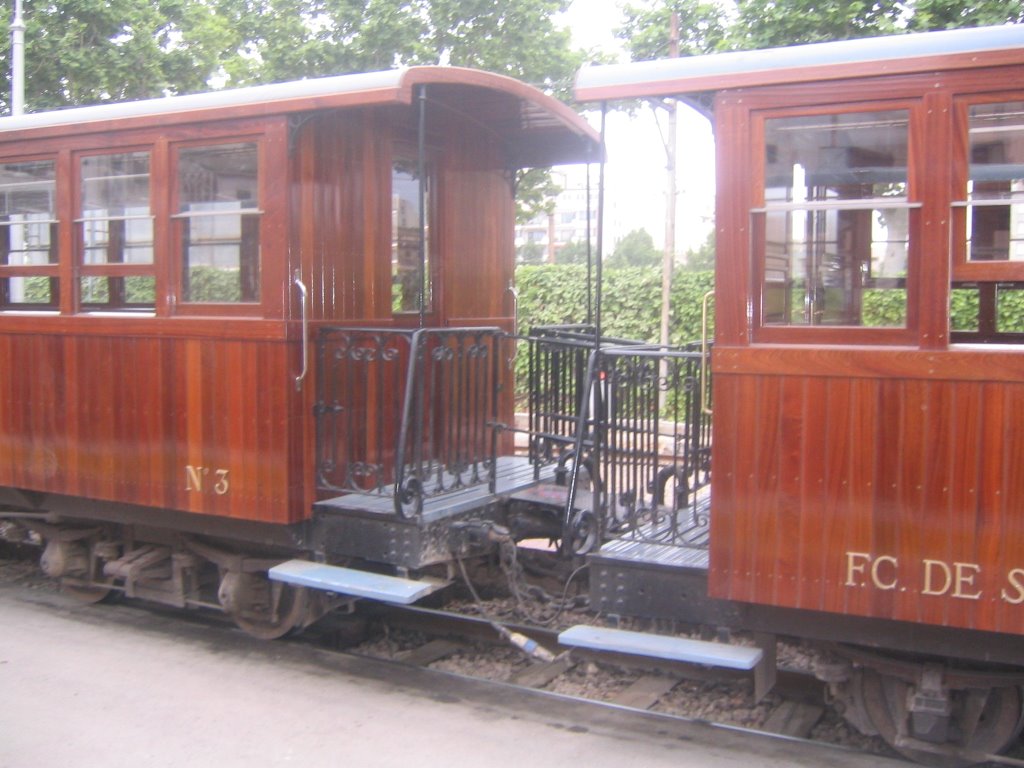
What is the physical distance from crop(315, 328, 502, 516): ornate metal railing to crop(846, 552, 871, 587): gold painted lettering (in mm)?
2330

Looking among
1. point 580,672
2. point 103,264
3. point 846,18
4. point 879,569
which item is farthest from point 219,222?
point 846,18

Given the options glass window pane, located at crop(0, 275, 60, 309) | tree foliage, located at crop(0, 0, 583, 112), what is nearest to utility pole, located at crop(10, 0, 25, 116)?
tree foliage, located at crop(0, 0, 583, 112)

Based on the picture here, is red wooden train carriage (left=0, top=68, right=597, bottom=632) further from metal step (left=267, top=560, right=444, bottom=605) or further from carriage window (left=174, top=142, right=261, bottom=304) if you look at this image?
metal step (left=267, top=560, right=444, bottom=605)

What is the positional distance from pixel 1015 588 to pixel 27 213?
6367 mm

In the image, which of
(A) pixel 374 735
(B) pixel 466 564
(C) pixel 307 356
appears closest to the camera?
(A) pixel 374 735

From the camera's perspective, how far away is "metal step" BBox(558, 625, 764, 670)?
4512 mm

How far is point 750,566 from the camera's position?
4.46 meters

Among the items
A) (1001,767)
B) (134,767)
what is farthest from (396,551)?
(1001,767)

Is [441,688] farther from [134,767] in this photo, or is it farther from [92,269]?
[92,269]

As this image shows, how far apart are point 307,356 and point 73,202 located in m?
2.08

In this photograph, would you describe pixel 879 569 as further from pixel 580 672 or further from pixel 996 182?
pixel 580 672

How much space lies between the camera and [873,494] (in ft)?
13.8

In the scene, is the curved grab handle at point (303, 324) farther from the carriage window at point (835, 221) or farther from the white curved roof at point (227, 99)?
the carriage window at point (835, 221)

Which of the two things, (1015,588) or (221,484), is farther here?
(221,484)
